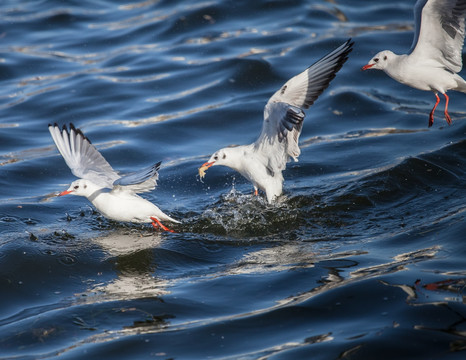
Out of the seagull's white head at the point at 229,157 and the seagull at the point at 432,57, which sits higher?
the seagull at the point at 432,57

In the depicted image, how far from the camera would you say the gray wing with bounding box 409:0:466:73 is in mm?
9159

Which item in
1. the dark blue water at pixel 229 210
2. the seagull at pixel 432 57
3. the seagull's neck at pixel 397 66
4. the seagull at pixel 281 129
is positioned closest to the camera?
the dark blue water at pixel 229 210

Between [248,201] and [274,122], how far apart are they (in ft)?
4.70

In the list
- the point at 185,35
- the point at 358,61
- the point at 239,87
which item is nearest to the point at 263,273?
the point at 239,87

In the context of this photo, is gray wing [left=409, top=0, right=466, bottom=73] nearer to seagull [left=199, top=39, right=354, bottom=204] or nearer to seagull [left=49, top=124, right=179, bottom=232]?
seagull [left=199, top=39, right=354, bottom=204]

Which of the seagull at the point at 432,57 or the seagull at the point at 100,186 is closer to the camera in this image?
the seagull at the point at 100,186

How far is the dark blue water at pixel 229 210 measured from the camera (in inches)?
255

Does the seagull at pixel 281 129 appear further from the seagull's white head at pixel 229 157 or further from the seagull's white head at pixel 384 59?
the seagull's white head at pixel 384 59

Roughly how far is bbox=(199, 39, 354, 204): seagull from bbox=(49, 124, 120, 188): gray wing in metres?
1.44

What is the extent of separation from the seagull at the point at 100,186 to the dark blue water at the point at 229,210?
1.29 ft

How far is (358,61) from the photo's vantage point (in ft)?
53.9

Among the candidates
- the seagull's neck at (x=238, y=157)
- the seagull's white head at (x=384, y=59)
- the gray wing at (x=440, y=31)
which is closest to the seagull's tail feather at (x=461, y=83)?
the gray wing at (x=440, y=31)

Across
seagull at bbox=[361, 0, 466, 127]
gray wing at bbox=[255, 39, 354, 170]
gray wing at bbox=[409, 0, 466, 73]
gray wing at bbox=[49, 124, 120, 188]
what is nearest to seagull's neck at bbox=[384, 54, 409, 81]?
seagull at bbox=[361, 0, 466, 127]

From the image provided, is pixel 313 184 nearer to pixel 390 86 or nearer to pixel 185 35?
pixel 390 86
